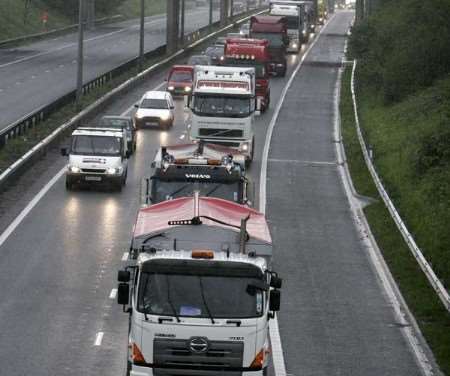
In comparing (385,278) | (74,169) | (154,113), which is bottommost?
(385,278)

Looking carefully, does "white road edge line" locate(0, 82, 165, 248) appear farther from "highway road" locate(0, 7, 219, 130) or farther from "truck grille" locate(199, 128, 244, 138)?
"highway road" locate(0, 7, 219, 130)

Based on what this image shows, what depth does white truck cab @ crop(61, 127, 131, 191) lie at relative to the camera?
4306 cm

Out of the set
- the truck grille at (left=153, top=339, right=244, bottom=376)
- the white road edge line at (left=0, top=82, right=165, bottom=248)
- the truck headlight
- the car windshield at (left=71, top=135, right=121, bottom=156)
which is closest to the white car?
the white road edge line at (left=0, top=82, right=165, bottom=248)

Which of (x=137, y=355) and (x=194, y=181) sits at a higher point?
(x=194, y=181)

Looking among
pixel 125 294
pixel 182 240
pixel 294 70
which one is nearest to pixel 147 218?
pixel 182 240

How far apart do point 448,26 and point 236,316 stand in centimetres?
5647

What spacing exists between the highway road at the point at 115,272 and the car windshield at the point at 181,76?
2100 centimetres

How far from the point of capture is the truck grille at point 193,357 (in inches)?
753

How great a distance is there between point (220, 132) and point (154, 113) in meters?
13.0

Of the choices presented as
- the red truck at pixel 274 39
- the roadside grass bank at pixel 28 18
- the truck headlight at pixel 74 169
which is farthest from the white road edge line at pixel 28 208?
the roadside grass bank at pixel 28 18

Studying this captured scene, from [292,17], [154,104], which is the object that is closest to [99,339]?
[154,104]

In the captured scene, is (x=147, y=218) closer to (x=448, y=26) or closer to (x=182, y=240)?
(x=182, y=240)

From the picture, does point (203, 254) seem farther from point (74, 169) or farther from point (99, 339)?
point (74, 169)

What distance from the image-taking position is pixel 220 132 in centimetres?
4903
